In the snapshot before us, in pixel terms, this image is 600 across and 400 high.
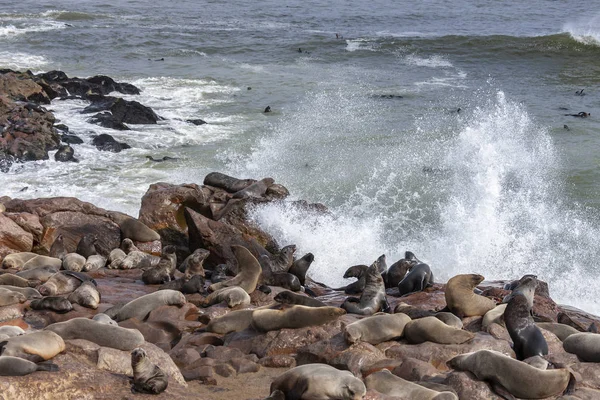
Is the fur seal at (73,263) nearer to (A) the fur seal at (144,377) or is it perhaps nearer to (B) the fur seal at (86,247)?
(B) the fur seal at (86,247)

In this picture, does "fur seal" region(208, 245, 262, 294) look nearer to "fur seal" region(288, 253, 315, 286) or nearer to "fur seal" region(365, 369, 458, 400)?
"fur seal" region(288, 253, 315, 286)

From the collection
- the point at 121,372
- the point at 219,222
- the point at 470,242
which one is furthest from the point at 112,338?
the point at 470,242

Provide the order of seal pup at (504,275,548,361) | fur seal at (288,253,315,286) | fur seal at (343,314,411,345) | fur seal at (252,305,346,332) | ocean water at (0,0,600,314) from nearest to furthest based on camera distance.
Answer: seal pup at (504,275,548,361) < fur seal at (343,314,411,345) < fur seal at (252,305,346,332) < fur seal at (288,253,315,286) < ocean water at (0,0,600,314)

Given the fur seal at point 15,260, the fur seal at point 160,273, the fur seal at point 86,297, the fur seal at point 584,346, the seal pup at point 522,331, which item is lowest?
the fur seal at point 15,260

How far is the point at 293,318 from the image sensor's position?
300 inches

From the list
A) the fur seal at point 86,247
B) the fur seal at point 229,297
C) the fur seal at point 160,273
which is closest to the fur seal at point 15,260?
the fur seal at point 86,247

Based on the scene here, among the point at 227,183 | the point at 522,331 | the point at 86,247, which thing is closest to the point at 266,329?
the point at 522,331

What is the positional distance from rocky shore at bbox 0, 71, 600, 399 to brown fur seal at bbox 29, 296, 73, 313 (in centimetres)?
2

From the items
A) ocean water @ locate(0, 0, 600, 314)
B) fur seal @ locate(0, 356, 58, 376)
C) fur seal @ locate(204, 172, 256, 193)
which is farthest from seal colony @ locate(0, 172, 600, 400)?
ocean water @ locate(0, 0, 600, 314)

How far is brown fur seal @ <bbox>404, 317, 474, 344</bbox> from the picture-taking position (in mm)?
7305

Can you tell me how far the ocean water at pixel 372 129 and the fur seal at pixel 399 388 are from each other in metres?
6.01

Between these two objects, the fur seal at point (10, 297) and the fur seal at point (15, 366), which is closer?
the fur seal at point (15, 366)

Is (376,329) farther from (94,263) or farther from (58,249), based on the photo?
(58,249)

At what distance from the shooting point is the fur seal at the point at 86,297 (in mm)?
8484
